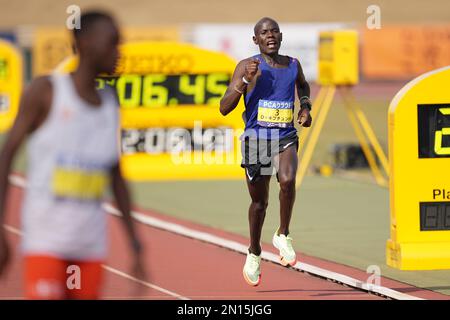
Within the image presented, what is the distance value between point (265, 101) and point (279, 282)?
5.97 feet

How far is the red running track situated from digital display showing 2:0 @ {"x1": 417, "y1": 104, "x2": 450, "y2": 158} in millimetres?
1449

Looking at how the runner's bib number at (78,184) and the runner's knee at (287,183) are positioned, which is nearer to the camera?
the runner's bib number at (78,184)

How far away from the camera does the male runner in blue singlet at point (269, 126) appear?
10.4 meters

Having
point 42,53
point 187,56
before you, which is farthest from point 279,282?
point 42,53

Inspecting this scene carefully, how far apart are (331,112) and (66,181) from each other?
108 ft

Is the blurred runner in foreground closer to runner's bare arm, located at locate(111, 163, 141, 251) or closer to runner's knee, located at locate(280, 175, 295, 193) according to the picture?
runner's bare arm, located at locate(111, 163, 141, 251)

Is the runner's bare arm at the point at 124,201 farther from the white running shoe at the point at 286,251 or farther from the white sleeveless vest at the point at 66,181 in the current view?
the white running shoe at the point at 286,251

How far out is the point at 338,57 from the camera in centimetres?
1992

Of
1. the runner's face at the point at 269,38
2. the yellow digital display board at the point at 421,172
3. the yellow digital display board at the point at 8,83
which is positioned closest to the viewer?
the runner's face at the point at 269,38

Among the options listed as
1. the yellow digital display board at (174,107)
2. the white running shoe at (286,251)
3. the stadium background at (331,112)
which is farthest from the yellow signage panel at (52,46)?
the white running shoe at (286,251)

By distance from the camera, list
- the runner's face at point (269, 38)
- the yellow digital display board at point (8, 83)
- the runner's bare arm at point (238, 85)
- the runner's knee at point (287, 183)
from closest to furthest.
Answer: the runner's bare arm at point (238, 85), the runner's face at point (269, 38), the runner's knee at point (287, 183), the yellow digital display board at point (8, 83)

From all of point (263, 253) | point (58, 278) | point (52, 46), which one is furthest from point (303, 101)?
point (52, 46)

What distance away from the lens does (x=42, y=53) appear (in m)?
42.7

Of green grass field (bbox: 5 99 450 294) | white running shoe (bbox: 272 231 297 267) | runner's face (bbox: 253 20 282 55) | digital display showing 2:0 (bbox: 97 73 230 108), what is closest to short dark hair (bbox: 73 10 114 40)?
runner's face (bbox: 253 20 282 55)
